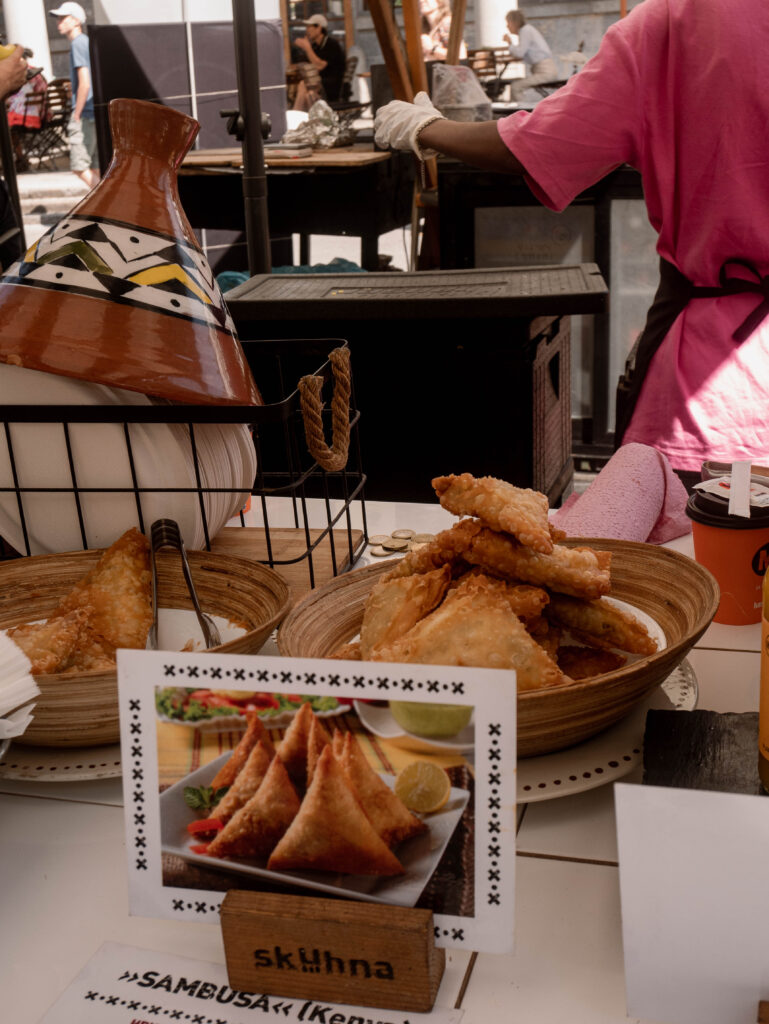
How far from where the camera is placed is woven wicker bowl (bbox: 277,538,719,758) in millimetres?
599

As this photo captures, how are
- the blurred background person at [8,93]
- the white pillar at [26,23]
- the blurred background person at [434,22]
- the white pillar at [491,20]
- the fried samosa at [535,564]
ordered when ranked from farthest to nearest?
the white pillar at [491,20], the white pillar at [26,23], the blurred background person at [434,22], the blurred background person at [8,93], the fried samosa at [535,564]

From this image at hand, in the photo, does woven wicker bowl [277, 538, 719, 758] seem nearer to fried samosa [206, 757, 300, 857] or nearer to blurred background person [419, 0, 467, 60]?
fried samosa [206, 757, 300, 857]

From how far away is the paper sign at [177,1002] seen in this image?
0.51m

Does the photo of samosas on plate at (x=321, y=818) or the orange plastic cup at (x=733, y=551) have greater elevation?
the photo of samosas on plate at (x=321, y=818)

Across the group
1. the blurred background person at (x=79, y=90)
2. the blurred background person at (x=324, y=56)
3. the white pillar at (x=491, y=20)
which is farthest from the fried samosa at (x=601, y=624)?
the white pillar at (x=491, y=20)

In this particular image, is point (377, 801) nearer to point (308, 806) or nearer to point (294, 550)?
point (308, 806)

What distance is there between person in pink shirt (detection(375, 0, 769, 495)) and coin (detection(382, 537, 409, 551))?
81cm

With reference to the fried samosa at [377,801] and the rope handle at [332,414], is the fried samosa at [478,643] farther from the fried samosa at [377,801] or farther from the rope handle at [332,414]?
the rope handle at [332,414]

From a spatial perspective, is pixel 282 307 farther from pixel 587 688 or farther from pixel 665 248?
pixel 587 688

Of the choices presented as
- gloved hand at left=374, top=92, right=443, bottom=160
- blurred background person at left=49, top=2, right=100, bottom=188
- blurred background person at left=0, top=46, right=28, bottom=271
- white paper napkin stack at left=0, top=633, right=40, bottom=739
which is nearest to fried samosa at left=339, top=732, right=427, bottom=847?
white paper napkin stack at left=0, top=633, right=40, bottom=739

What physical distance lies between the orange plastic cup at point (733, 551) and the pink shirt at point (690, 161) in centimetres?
99

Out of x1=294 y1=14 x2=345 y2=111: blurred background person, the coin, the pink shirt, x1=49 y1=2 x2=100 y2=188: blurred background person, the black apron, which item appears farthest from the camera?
x1=294 y1=14 x2=345 y2=111: blurred background person

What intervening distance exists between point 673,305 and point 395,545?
1018 millimetres

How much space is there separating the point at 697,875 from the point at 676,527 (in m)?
0.75
